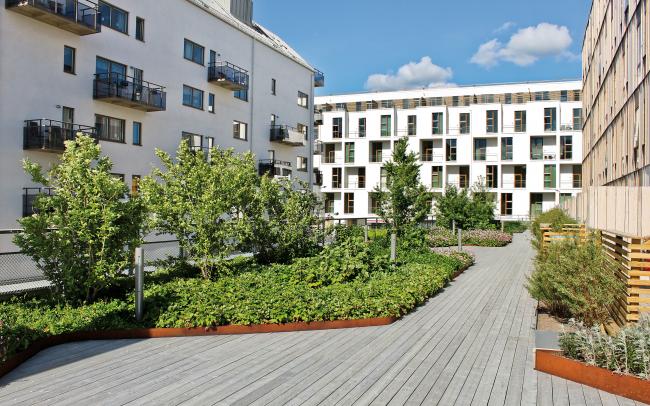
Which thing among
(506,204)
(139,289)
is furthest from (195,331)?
(506,204)

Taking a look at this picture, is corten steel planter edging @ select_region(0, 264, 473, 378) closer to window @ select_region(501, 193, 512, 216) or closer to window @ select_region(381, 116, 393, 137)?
window @ select_region(501, 193, 512, 216)

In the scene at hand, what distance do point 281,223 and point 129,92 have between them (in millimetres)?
12207

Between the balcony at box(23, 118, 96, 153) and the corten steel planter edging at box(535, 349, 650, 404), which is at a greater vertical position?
the balcony at box(23, 118, 96, 153)

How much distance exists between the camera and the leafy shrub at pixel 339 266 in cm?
1289

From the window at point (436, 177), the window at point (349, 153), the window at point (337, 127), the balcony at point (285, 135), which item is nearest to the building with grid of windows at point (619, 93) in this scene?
the balcony at point (285, 135)

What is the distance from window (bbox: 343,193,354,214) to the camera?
59781mm

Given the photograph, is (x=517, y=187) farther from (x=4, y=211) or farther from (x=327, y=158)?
(x=4, y=211)

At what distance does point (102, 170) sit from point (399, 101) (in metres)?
55.7

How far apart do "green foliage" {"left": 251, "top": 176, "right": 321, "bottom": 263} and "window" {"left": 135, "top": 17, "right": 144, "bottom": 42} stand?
13776mm

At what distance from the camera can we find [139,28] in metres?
25.6

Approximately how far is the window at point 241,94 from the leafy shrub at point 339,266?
69.4ft

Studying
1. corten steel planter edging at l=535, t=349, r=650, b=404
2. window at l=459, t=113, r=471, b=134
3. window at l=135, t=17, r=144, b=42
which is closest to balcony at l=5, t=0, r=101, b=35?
window at l=135, t=17, r=144, b=42

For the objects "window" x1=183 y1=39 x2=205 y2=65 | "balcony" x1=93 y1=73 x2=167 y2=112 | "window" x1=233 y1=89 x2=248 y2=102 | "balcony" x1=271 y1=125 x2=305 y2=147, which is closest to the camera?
"balcony" x1=93 y1=73 x2=167 y2=112

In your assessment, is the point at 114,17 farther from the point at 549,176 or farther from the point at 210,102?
the point at 549,176
